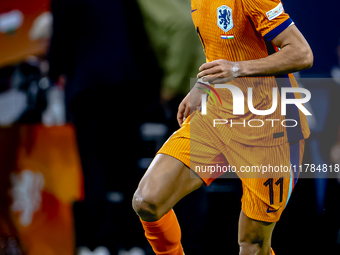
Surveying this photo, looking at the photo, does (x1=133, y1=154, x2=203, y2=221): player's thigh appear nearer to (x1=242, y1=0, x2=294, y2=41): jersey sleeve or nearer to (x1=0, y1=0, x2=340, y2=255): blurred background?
(x1=242, y1=0, x2=294, y2=41): jersey sleeve

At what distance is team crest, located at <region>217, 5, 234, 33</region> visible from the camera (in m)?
1.24

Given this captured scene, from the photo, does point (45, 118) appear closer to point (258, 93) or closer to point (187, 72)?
point (187, 72)

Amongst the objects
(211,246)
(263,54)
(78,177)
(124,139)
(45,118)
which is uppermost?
(263,54)

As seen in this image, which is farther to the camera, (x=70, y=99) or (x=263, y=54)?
(x=70, y=99)

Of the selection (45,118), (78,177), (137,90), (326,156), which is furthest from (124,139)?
(326,156)

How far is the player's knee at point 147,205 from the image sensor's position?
1.18 metres

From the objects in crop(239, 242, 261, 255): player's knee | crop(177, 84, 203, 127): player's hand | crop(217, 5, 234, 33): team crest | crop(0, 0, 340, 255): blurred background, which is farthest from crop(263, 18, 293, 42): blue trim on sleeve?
crop(239, 242, 261, 255): player's knee

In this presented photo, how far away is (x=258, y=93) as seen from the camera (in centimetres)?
134

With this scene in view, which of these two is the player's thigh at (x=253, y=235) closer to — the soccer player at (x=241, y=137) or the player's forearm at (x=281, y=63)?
the soccer player at (x=241, y=137)

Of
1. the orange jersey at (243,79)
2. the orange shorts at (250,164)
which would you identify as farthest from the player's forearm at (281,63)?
the orange shorts at (250,164)

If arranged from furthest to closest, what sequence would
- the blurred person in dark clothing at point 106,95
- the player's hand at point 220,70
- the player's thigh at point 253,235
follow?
the blurred person in dark clothing at point 106,95 → the player's thigh at point 253,235 → the player's hand at point 220,70

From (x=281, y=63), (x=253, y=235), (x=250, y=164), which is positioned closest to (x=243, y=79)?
(x=281, y=63)

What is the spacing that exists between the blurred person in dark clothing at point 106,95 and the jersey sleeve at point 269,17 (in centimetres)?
89

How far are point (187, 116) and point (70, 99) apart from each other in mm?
951
